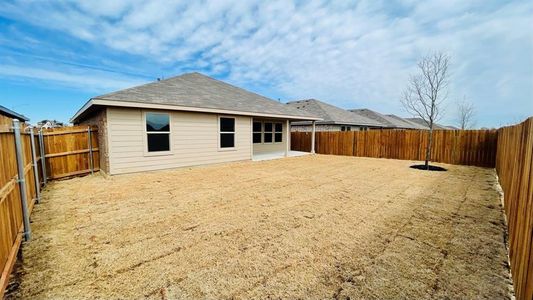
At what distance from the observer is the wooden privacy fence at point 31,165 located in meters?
2.52

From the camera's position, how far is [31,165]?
17.4ft

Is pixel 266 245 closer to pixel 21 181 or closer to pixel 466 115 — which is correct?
pixel 21 181

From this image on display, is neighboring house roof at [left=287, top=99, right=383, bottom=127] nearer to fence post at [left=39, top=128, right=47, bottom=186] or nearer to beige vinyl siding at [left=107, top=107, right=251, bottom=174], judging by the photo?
beige vinyl siding at [left=107, top=107, right=251, bottom=174]

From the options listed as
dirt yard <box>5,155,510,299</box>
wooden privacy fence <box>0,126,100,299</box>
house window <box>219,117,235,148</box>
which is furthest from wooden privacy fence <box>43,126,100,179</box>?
house window <box>219,117,235,148</box>

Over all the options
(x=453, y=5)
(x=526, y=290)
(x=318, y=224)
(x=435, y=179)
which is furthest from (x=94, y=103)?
(x=453, y=5)

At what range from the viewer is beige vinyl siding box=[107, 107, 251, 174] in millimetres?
7785

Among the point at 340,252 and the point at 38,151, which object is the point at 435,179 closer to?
the point at 340,252

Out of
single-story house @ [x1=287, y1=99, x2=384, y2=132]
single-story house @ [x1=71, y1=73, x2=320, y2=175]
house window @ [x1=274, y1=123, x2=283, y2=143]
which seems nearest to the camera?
single-story house @ [x1=71, y1=73, x2=320, y2=175]

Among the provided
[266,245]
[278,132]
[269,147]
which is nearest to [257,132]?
[269,147]

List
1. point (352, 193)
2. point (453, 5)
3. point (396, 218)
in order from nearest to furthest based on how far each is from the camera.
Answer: point (396, 218) → point (352, 193) → point (453, 5)

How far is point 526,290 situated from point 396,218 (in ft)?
8.18

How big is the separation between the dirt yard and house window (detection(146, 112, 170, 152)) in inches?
109

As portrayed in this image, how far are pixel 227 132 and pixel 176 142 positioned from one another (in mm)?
2581

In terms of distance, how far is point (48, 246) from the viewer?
314cm
